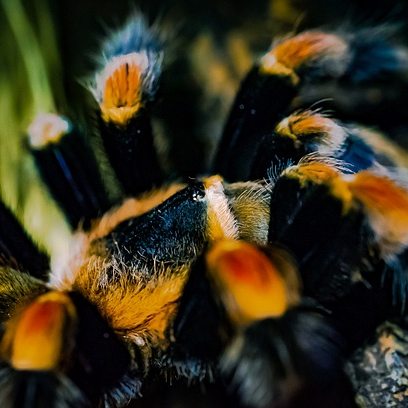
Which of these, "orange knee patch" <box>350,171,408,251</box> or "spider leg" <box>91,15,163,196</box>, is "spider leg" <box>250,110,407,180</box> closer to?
"orange knee patch" <box>350,171,408,251</box>

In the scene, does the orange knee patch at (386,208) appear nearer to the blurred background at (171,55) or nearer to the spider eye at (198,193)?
the spider eye at (198,193)

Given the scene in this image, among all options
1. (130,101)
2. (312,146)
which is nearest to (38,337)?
(312,146)

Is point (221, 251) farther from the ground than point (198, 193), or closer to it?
farther from the ground

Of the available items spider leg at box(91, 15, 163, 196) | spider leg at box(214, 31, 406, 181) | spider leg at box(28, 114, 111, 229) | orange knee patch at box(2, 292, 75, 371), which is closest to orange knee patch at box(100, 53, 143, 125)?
spider leg at box(91, 15, 163, 196)

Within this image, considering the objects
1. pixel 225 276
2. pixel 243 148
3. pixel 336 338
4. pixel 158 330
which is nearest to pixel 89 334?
pixel 158 330

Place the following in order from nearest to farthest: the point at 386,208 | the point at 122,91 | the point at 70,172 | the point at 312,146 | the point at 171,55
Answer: the point at 386,208, the point at 312,146, the point at 122,91, the point at 70,172, the point at 171,55

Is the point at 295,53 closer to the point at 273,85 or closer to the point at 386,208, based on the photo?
the point at 273,85

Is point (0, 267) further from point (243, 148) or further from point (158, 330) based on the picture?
point (243, 148)
